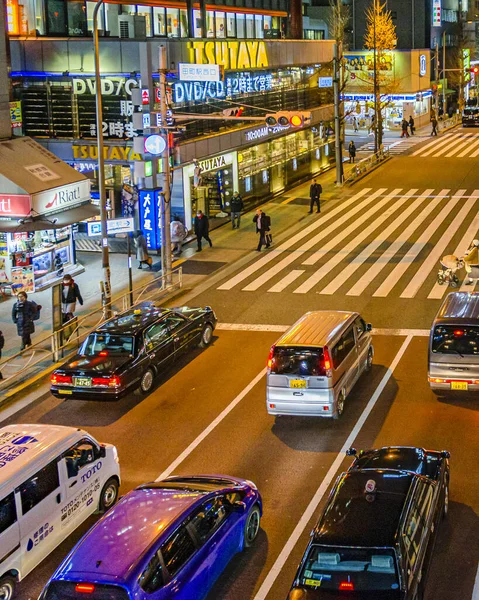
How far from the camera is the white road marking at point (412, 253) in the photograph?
30422 millimetres

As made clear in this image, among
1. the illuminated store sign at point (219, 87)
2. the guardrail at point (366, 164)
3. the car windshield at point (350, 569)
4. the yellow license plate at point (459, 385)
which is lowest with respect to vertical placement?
the yellow license plate at point (459, 385)

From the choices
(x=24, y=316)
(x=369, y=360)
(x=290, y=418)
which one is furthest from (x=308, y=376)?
(x=24, y=316)

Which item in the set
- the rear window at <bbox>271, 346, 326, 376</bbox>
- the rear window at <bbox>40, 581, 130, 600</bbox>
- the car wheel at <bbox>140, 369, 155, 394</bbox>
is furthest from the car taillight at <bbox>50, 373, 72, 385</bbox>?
the rear window at <bbox>40, 581, 130, 600</bbox>

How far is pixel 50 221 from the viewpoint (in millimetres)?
30875

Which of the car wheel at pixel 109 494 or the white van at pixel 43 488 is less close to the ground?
the white van at pixel 43 488

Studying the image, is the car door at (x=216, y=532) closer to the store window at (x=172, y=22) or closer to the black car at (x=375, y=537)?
the black car at (x=375, y=537)

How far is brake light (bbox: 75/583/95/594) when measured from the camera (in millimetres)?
11102

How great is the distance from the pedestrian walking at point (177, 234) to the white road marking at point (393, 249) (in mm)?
A: 7398

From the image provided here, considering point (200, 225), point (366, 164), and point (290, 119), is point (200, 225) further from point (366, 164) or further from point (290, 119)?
point (366, 164)

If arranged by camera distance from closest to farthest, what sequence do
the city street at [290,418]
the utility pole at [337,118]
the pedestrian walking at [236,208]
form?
the city street at [290,418]
the pedestrian walking at [236,208]
the utility pole at [337,118]

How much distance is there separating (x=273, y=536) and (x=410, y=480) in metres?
2.44

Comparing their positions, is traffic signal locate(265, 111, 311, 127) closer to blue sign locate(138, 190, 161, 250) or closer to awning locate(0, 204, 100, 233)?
blue sign locate(138, 190, 161, 250)

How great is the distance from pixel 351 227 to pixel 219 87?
8069 millimetres

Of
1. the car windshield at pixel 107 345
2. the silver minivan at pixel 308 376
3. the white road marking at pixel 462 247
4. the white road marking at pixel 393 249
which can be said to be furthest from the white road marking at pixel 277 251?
the silver minivan at pixel 308 376
